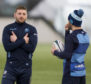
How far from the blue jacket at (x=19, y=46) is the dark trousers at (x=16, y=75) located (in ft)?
0.27

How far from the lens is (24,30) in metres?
7.86

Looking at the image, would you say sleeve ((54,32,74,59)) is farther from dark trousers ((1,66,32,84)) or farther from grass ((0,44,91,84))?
grass ((0,44,91,84))

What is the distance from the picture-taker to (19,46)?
25.4 feet

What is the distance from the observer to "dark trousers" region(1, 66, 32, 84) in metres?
7.74

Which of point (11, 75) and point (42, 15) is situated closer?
point (11, 75)

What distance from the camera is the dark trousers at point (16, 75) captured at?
25.4 feet

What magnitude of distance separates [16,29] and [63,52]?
4.14ft

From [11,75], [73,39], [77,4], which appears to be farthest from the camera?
[77,4]

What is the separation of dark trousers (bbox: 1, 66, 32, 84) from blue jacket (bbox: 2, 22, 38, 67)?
0.08m

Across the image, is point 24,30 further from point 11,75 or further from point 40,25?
point 40,25

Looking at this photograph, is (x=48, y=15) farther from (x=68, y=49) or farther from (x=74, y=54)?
(x=68, y=49)

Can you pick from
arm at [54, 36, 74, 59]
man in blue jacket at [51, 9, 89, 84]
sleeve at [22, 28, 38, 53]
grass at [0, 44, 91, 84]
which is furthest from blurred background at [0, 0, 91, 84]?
arm at [54, 36, 74, 59]

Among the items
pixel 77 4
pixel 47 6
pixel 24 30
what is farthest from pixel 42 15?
pixel 24 30

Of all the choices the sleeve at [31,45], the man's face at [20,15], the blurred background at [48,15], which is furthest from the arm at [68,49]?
the blurred background at [48,15]
